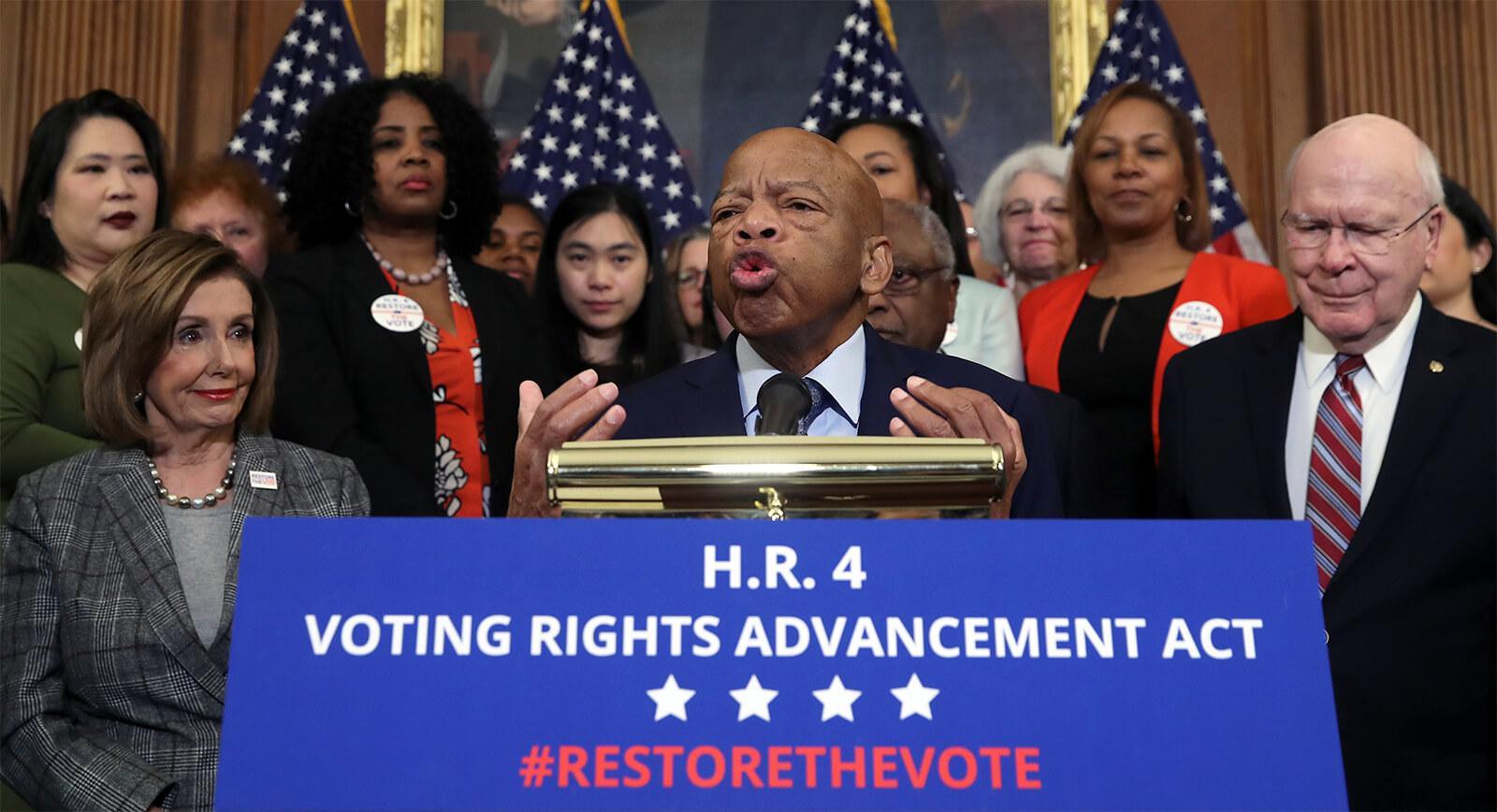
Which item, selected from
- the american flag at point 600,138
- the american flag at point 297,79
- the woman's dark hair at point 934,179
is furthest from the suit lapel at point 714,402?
the american flag at point 297,79

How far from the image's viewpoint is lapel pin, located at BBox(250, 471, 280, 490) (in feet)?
9.87

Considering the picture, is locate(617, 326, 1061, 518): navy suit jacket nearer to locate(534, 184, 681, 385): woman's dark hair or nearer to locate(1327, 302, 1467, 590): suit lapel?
locate(1327, 302, 1467, 590): suit lapel

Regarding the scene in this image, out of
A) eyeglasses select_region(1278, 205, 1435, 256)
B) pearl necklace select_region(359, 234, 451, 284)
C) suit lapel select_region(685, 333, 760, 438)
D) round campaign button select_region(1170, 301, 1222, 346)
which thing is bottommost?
suit lapel select_region(685, 333, 760, 438)

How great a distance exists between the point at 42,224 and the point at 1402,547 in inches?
133

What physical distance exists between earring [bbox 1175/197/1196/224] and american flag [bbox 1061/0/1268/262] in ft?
6.12

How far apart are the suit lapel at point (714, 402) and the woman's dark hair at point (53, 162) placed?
2194 millimetres

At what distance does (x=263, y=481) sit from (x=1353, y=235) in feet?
7.49

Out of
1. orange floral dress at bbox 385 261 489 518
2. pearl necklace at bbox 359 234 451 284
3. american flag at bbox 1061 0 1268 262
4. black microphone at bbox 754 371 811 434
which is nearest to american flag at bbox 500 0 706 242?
A: american flag at bbox 1061 0 1268 262

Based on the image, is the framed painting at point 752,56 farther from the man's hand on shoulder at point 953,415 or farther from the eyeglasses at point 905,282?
the man's hand on shoulder at point 953,415

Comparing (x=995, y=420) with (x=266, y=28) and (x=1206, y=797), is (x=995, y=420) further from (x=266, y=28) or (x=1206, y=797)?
(x=266, y=28)

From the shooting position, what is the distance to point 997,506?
2.13m

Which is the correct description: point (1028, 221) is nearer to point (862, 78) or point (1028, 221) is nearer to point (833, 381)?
point (862, 78)

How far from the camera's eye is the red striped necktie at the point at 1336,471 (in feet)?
9.61

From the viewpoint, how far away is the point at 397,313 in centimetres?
396
